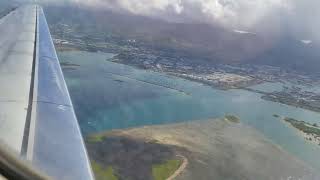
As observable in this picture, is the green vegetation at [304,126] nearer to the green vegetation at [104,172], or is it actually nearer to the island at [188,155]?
A: the island at [188,155]

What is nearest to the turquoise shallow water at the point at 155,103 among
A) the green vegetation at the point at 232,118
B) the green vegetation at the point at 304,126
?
the green vegetation at the point at 232,118

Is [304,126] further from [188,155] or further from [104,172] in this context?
[104,172]

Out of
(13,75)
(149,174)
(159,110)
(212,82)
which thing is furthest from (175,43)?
(13,75)

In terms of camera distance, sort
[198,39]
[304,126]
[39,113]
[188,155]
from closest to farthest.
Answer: [39,113] < [188,155] < [304,126] < [198,39]

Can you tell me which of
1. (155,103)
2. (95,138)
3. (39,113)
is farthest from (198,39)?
(39,113)

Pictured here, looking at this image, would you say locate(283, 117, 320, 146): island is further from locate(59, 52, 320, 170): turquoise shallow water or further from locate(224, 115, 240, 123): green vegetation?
locate(224, 115, 240, 123): green vegetation
